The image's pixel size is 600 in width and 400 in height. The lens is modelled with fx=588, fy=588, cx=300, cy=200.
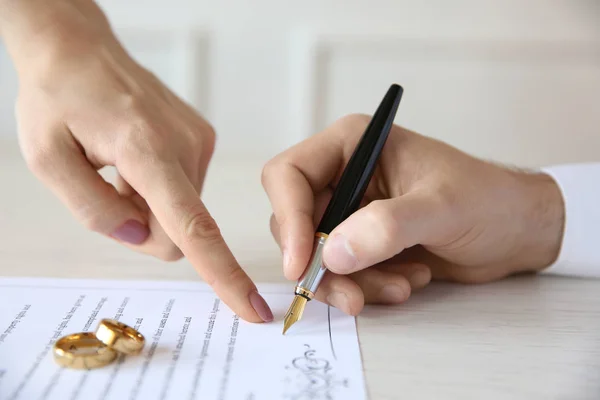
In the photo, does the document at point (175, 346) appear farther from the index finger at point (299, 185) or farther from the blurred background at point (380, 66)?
the blurred background at point (380, 66)

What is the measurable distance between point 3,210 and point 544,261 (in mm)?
658

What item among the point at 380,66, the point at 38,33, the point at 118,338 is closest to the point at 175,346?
the point at 118,338

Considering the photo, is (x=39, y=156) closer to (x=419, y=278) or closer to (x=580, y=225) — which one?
(x=419, y=278)

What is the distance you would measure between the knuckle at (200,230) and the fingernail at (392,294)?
0.14m

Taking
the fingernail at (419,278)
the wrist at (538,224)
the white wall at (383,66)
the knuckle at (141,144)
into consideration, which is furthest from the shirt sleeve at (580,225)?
the white wall at (383,66)

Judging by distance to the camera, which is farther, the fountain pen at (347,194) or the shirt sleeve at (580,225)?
the shirt sleeve at (580,225)

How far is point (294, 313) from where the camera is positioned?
0.45 m

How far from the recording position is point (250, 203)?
853 millimetres

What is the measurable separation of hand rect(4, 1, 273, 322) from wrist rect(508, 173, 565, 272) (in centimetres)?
28

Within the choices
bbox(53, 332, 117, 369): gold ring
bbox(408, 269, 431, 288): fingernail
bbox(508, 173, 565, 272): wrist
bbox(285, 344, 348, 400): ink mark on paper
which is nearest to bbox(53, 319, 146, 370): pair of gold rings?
bbox(53, 332, 117, 369): gold ring

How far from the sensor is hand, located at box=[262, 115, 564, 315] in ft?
1.52

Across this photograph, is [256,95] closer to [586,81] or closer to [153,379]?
[586,81]

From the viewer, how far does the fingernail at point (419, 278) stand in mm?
534

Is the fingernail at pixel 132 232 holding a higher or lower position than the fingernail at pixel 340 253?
lower
